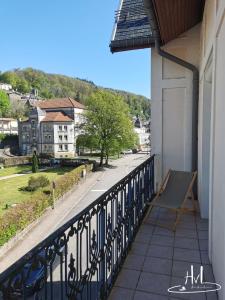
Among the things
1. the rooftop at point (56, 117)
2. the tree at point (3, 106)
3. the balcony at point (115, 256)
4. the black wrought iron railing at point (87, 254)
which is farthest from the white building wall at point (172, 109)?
the tree at point (3, 106)

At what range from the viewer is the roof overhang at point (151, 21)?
10.8 ft

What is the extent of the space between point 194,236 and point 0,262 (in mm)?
8996

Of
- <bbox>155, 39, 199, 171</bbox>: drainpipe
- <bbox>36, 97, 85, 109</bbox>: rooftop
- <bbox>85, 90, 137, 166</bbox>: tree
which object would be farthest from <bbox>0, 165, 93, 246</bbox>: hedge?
<bbox>36, 97, 85, 109</bbox>: rooftop

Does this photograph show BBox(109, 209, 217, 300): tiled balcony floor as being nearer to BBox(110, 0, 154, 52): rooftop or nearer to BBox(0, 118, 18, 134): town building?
BBox(110, 0, 154, 52): rooftop

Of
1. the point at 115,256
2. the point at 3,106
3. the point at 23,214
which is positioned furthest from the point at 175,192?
the point at 3,106

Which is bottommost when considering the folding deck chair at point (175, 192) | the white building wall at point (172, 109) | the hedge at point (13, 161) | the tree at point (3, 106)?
the hedge at point (13, 161)

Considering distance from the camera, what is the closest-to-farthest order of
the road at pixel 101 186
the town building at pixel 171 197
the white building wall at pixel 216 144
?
the town building at pixel 171 197
the white building wall at pixel 216 144
the road at pixel 101 186

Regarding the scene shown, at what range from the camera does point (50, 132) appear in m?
41.9

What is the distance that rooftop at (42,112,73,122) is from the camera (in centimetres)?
4215

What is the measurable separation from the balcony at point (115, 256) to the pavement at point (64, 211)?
5720 mm

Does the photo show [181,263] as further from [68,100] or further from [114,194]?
[68,100]

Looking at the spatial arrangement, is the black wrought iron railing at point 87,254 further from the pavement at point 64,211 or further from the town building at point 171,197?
the pavement at point 64,211

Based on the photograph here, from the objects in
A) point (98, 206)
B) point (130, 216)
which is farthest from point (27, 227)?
point (98, 206)

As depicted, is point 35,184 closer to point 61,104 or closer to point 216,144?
point 216,144
